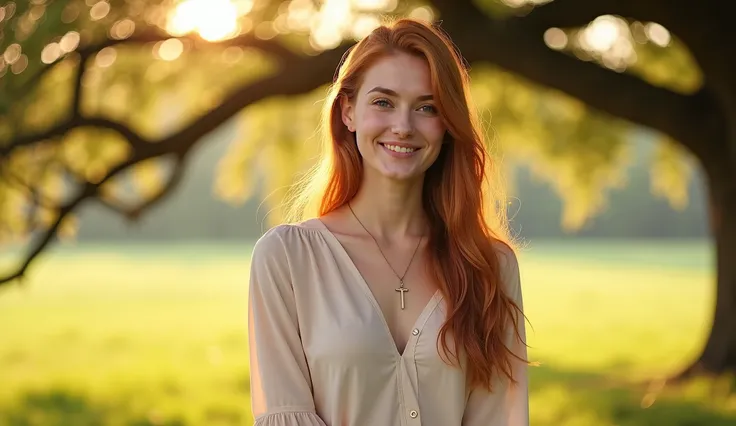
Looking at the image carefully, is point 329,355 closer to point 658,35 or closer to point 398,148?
point 398,148

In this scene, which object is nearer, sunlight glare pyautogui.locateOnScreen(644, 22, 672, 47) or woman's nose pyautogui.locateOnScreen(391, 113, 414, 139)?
woman's nose pyautogui.locateOnScreen(391, 113, 414, 139)

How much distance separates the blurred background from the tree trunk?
2 centimetres

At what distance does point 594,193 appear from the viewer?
13156 millimetres

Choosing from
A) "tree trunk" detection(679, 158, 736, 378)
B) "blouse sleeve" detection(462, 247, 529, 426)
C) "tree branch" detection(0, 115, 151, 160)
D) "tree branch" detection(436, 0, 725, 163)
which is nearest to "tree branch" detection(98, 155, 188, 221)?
"tree branch" detection(0, 115, 151, 160)

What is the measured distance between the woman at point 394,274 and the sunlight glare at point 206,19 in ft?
19.0

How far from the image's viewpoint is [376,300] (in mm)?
2807

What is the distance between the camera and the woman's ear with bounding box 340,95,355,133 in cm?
294

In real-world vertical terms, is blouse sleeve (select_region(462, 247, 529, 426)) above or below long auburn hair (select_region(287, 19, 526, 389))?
below

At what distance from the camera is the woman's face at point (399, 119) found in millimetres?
2770

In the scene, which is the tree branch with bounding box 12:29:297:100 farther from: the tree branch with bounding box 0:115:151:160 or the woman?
the woman

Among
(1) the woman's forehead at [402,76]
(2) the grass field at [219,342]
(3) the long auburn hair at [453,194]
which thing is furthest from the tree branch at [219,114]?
(1) the woman's forehead at [402,76]

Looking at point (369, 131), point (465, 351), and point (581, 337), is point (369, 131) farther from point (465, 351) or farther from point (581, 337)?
point (581, 337)

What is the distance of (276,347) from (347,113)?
2.37ft

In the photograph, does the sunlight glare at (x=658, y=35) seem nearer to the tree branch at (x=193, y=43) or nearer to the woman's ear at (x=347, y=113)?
the tree branch at (x=193, y=43)
